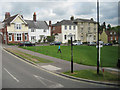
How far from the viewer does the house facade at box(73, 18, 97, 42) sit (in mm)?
58781

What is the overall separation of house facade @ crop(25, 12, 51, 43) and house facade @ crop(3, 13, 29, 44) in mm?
3591

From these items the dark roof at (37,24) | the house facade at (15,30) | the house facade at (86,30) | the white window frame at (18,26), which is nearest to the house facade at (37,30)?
the dark roof at (37,24)

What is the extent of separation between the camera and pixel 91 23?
62.1 metres

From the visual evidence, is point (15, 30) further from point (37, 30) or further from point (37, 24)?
point (37, 24)

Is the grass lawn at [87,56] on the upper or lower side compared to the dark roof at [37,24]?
lower

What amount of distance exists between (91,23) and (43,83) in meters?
55.2

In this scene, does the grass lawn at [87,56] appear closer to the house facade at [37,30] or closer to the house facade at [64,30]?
the house facade at [37,30]

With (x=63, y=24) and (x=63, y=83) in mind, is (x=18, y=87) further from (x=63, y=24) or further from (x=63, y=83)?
(x=63, y=24)

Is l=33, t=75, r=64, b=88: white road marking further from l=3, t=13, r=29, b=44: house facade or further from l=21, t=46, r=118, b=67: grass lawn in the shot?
l=3, t=13, r=29, b=44: house facade

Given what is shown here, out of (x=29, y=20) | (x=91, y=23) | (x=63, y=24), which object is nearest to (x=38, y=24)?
(x=29, y=20)

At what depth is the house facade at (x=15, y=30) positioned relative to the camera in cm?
4247

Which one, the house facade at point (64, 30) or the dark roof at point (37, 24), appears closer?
the dark roof at point (37, 24)

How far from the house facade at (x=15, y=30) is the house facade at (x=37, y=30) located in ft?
11.8

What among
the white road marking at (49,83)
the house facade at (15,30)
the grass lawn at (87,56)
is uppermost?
the house facade at (15,30)
